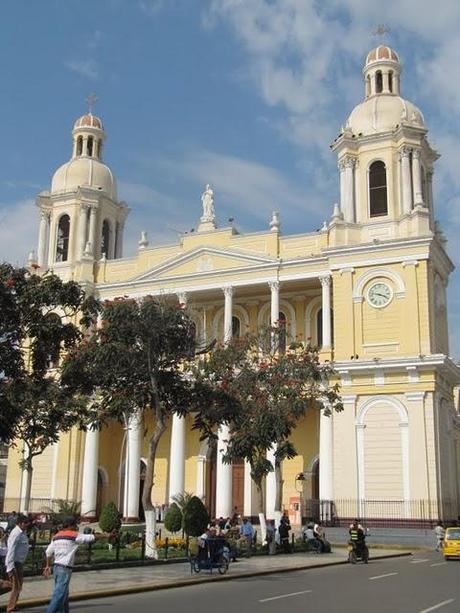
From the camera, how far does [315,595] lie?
48.8 feet

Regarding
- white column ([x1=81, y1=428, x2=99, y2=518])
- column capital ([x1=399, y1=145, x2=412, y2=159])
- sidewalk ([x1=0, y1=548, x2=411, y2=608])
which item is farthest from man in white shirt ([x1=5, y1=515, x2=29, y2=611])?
column capital ([x1=399, y1=145, x2=412, y2=159])

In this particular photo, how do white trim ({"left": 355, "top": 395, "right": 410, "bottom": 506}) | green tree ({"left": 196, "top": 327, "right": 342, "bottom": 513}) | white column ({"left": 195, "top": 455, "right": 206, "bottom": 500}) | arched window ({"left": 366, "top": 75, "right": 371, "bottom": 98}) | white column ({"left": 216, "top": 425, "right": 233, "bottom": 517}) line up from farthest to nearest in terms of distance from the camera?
arched window ({"left": 366, "top": 75, "right": 371, "bottom": 98}), white column ({"left": 195, "top": 455, "right": 206, "bottom": 500}), white column ({"left": 216, "top": 425, "right": 233, "bottom": 517}), white trim ({"left": 355, "top": 395, "right": 410, "bottom": 506}), green tree ({"left": 196, "top": 327, "right": 342, "bottom": 513})

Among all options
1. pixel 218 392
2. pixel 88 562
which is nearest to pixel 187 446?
pixel 218 392

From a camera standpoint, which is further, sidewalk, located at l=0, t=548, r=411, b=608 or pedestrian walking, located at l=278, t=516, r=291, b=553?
pedestrian walking, located at l=278, t=516, r=291, b=553

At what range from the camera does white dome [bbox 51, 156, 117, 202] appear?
49.2 m

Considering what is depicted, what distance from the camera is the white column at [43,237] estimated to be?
4925cm

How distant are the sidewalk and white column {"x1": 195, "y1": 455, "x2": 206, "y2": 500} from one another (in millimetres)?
16993

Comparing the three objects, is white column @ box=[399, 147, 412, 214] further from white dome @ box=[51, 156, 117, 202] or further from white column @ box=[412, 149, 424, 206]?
white dome @ box=[51, 156, 117, 202]

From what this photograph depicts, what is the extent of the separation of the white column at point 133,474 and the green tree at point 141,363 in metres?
18.4

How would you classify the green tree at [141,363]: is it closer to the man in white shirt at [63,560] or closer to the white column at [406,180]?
the man in white shirt at [63,560]

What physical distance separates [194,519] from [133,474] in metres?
12.3

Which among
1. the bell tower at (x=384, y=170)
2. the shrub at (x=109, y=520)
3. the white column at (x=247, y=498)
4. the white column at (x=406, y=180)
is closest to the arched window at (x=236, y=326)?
the white column at (x=247, y=498)

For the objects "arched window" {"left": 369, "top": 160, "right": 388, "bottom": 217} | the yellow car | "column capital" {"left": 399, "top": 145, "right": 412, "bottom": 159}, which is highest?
"column capital" {"left": 399, "top": 145, "right": 412, "bottom": 159}

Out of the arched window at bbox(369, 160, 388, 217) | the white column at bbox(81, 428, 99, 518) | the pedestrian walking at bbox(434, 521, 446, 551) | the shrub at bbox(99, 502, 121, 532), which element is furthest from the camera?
the white column at bbox(81, 428, 99, 518)
